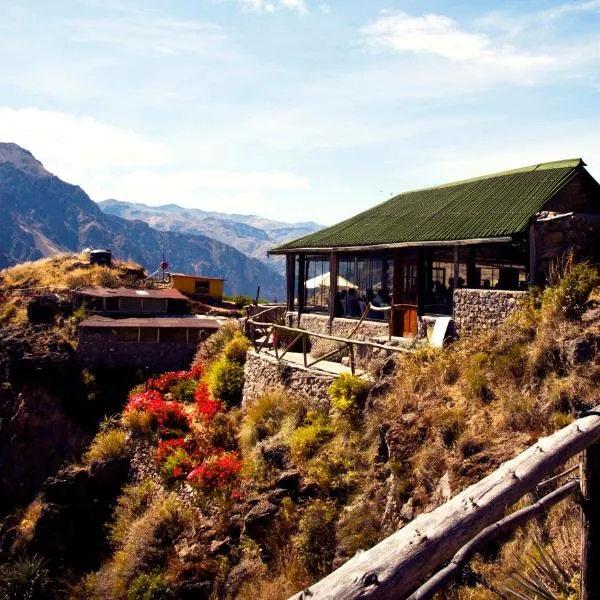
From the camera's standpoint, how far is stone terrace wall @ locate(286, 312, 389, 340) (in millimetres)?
20828

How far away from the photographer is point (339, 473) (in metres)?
12.9

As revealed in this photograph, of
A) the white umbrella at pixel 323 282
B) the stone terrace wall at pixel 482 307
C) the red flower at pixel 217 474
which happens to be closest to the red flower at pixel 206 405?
the red flower at pixel 217 474

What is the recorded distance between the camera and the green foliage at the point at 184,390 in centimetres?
2341

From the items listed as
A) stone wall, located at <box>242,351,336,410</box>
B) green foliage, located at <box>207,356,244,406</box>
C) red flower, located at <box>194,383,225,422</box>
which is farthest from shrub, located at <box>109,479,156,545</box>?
stone wall, located at <box>242,351,336,410</box>

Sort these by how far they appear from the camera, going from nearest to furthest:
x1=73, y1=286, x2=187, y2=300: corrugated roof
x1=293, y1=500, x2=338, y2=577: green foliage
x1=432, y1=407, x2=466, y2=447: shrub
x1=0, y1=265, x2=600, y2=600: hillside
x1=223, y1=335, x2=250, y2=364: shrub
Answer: x1=0, y1=265, x2=600, y2=600: hillside
x1=432, y1=407, x2=466, y2=447: shrub
x1=293, y1=500, x2=338, y2=577: green foliage
x1=223, y1=335, x2=250, y2=364: shrub
x1=73, y1=286, x2=187, y2=300: corrugated roof

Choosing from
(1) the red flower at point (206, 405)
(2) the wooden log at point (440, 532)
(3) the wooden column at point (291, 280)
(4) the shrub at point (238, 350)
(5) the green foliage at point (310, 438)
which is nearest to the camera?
(2) the wooden log at point (440, 532)

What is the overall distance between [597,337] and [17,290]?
132ft

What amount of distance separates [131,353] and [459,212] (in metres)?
18.1

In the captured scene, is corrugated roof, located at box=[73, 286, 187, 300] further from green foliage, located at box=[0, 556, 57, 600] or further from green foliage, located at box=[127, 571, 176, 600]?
green foliage, located at box=[127, 571, 176, 600]

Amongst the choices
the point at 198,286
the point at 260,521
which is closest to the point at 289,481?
the point at 260,521

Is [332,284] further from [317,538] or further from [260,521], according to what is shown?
[317,538]

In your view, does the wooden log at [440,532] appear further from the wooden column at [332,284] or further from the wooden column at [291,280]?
the wooden column at [291,280]

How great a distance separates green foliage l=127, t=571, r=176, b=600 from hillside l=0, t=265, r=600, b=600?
0.05 meters

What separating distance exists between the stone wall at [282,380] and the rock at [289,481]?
3124 millimetres
